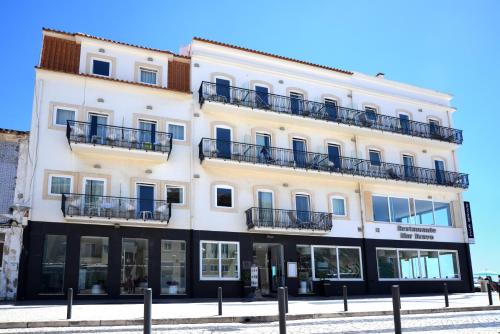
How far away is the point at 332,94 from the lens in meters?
31.4

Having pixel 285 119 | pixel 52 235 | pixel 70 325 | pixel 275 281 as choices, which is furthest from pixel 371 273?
pixel 70 325

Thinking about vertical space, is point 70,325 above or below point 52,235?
below

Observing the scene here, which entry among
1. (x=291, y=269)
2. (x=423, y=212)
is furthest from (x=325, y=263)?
(x=423, y=212)

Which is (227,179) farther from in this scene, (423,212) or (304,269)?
(423,212)

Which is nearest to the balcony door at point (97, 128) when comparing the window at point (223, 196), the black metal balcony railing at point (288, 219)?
the window at point (223, 196)

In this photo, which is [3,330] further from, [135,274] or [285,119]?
[285,119]

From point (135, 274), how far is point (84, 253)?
255cm

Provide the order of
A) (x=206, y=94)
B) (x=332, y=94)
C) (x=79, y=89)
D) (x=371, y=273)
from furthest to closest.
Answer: (x=332, y=94)
(x=371, y=273)
(x=206, y=94)
(x=79, y=89)

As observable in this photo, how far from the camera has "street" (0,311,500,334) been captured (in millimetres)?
11812

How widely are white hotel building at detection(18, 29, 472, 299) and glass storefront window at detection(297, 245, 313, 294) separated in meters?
0.08

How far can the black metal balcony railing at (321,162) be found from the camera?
26578mm

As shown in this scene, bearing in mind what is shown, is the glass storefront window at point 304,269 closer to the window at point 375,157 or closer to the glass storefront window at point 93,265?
the window at point 375,157

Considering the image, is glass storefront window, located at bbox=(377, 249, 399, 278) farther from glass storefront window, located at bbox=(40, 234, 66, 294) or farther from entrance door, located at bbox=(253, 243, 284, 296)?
glass storefront window, located at bbox=(40, 234, 66, 294)

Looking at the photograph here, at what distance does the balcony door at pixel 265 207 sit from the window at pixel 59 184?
374 inches
